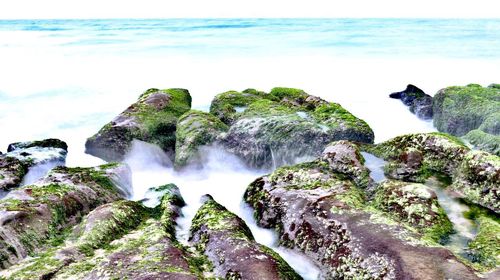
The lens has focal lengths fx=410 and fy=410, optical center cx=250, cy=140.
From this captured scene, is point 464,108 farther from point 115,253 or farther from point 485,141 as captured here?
point 115,253

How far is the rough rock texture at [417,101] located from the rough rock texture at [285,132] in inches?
232

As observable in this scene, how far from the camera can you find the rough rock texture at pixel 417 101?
15.8 meters

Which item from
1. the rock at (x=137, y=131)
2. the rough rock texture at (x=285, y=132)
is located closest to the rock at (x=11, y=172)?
the rock at (x=137, y=131)

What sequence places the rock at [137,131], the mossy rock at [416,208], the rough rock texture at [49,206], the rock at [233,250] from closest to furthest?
1. the rock at [233,250]
2. the rough rock texture at [49,206]
3. the mossy rock at [416,208]
4. the rock at [137,131]

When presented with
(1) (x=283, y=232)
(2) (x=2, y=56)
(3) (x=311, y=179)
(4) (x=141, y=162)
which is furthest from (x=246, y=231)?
(2) (x=2, y=56)

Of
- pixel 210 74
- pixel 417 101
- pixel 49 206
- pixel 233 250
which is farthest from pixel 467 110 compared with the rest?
pixel 210 74

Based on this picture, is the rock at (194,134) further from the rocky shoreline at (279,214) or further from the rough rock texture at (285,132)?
the rough rock texture at (285,132)

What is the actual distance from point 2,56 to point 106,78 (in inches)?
877

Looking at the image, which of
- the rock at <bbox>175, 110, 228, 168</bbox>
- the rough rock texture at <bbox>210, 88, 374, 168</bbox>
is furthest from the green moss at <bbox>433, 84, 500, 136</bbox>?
the rock at <bbox>175, 110, 228, 168</bbox>

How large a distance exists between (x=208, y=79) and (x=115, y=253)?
23.2m

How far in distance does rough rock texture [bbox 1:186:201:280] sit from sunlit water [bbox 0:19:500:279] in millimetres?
677

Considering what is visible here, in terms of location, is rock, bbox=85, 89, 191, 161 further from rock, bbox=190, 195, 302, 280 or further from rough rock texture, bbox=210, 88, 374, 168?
rock, bbox=190, 195, 302, 280

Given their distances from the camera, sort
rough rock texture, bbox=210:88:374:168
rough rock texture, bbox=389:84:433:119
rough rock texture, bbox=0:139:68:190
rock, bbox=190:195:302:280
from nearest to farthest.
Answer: rock, bbox=190:195:302:280
rough rock texture, bbox=0:139:68:190
rough rock texture, bbox=210:88:374:168
rough rock texture, bbox=389:84:433:119

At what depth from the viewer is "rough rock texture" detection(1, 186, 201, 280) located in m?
4.99
